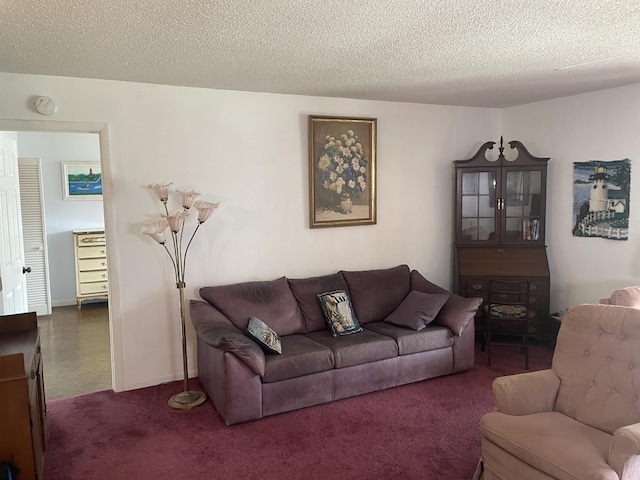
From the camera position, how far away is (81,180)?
23.2 ft

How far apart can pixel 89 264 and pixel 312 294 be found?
417 cm

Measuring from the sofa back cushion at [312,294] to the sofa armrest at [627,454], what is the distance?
2.47m

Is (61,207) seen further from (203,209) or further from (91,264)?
(203,209)

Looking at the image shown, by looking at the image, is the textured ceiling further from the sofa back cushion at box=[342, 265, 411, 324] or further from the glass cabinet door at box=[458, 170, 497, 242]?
the sofa back cushion at box=[342, 265, 411, 324]

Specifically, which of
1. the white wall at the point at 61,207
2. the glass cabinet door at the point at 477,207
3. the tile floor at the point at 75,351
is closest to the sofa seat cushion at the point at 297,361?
the tile floor at the point at 75,351

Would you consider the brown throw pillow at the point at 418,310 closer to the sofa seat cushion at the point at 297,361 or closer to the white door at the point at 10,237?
the sofa seat cushion at the point at 297,361

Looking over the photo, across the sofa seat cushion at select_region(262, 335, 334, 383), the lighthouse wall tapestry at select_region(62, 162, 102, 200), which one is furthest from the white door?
the lighthouse wall tapestry at select_region(62, 162, 102, 200)

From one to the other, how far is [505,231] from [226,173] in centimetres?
282

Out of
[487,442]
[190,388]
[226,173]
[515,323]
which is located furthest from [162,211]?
[515,323]

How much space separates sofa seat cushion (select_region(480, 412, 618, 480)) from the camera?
2061mm

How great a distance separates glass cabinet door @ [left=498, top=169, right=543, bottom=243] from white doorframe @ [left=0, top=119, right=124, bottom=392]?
361 cm

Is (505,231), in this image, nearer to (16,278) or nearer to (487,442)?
(487,442)

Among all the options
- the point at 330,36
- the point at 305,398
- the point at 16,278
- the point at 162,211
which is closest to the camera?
the point at 330,36

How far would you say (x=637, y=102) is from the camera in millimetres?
4172
